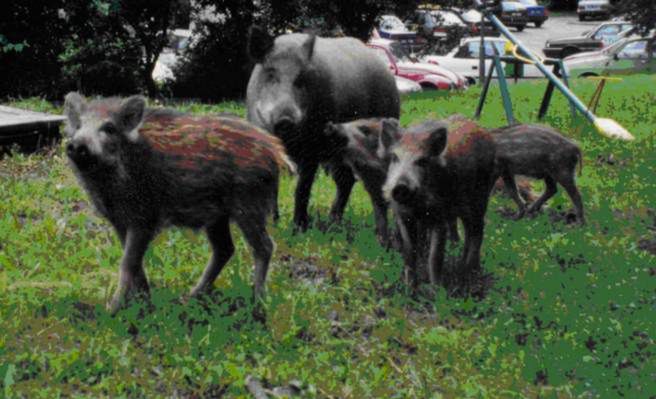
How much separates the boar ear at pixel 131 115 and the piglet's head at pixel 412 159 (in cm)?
164

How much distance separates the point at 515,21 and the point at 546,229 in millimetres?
51167

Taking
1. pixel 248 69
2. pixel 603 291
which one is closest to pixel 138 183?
pixel 603 291

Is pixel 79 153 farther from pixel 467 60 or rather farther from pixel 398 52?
pixel 467 60

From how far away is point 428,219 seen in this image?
6.88 metres

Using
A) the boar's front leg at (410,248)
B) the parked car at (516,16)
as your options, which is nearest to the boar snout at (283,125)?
the boar's front leg at (410,248)

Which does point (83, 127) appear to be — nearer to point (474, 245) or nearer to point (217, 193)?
point (217, 193)

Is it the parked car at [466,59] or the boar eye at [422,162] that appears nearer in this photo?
the boar eye at [422,162]

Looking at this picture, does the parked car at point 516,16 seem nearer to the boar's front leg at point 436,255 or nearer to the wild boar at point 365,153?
the wild boar at point 365,153

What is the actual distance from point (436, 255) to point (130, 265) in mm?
2212

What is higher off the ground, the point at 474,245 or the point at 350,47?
the point at 350,47

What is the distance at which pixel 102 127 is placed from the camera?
5625 mm

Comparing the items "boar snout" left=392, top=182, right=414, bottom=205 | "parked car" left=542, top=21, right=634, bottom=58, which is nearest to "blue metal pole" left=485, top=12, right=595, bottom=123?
"boar snout" left=392, top=182, right=414, bottom=205

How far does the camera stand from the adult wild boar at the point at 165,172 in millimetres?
5699

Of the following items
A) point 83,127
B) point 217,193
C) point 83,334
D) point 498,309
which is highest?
point 83,127
